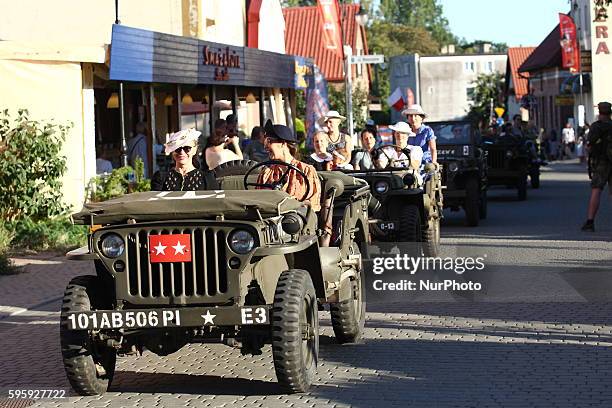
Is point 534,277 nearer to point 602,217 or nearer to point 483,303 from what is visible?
point 483,303

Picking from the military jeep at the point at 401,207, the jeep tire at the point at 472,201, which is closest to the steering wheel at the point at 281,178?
the military jeep at the point at 401,207

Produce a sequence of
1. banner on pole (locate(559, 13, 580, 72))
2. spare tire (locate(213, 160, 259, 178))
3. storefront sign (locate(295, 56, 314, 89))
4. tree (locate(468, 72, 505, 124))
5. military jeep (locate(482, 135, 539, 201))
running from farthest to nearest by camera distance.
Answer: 1. tree (locate(468, 72, 505, 124))
2. banner on pole (locate(559, 13, 580, 72))
3. storefront sign (locate(295, 56, 314, 89))
4. military jeep (locate(482, 135, 539, 201))
5. spare tire (locate(213, 160, 259, 178))

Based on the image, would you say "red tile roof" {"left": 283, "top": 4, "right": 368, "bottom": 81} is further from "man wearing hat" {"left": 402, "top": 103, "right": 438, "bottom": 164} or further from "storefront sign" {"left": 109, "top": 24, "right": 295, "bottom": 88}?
"man wearing hat" {"left": 402, "top": 103, "right": 438, "bottom": 164}

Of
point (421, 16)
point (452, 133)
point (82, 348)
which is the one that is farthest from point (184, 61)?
point (421, 16)

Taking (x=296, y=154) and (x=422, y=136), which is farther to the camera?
(x=422, y=136)

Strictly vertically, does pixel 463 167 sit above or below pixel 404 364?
above

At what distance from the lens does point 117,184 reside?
19.5 meters

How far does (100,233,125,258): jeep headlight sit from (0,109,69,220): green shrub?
1058cm

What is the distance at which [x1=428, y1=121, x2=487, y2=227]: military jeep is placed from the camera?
21578 millimetres

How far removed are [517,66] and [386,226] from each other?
296 feet

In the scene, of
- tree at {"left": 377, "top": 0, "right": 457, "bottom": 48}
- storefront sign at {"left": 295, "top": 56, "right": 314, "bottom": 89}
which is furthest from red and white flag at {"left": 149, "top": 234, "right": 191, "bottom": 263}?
tree at {"left": 377, "top": 0, "right": 457, "bottom": 48}

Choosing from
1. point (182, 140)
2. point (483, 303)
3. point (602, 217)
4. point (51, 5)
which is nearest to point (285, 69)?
point (51, 5)

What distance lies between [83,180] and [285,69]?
1368cm

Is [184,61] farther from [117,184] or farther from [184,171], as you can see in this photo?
[184,171]
